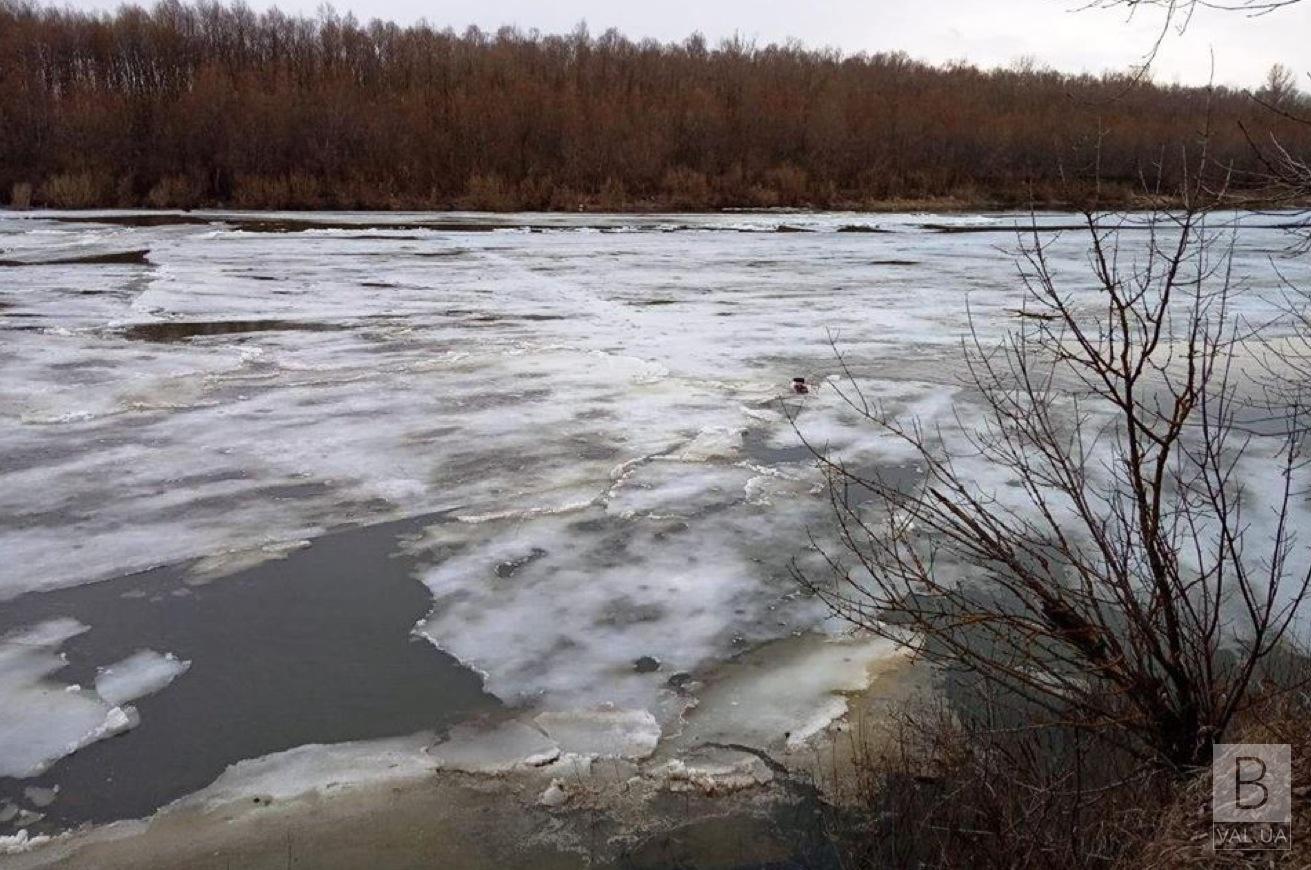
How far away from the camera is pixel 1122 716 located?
10.4 feet

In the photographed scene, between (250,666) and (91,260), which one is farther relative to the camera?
(91,260)

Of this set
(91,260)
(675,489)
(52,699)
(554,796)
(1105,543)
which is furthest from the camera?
(91,260)

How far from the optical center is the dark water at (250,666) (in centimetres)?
359

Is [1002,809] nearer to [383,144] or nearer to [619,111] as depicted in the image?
[383,144]

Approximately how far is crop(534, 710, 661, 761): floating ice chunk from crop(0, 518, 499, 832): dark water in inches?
12.7

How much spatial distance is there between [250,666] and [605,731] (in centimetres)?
152

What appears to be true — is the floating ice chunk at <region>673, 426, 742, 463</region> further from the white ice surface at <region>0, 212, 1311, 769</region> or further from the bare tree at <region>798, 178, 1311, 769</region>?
the bare tree at <region>798, 178, 1311, 769</region>

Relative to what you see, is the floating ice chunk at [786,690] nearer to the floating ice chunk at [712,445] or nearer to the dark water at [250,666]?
the dark water at [250,666]

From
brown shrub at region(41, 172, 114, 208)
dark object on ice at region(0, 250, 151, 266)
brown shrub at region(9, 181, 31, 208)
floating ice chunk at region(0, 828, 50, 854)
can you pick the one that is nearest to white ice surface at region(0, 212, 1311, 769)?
floating ice chunk at region(0, 828, 50, 854)

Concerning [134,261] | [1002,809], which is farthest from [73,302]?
[1002,809]

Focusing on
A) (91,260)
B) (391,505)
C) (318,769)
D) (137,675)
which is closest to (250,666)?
Answer: (137,675)

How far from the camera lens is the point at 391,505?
5980 millimetres

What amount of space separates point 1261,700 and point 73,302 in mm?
12820

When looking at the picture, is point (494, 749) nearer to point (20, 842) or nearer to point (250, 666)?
point (250, 666)
